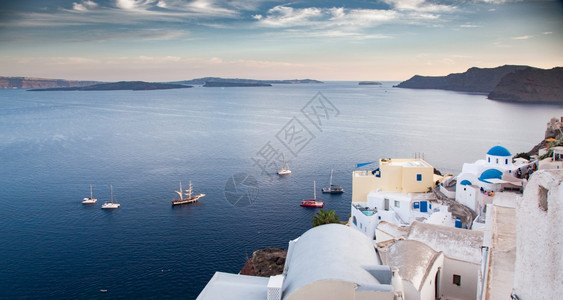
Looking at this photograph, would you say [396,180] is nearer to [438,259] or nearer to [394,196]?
[394,196]

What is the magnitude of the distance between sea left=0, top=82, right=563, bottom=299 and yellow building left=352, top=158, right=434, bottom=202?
34.6 ft

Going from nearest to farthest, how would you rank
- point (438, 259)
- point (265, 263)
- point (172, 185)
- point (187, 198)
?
point (438, 259) → point (265, 263) → point (187, 198) → point (172, 185)

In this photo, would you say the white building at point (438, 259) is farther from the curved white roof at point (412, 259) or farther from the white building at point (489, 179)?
the white building at point (489, 179)

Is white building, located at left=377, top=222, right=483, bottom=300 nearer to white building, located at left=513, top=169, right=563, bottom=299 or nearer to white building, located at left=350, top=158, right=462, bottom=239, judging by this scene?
white building, located at left=350, top=158, right=462, bottom=239

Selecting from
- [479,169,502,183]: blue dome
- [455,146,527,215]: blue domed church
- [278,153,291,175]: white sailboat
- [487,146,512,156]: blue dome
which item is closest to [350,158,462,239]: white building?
[455,146,527,215]: blue domed church

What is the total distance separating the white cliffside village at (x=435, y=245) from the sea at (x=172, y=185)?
13947mm

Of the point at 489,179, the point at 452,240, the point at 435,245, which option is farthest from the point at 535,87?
the point at 435,245

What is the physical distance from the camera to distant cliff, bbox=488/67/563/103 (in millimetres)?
162000

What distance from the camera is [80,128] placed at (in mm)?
108062

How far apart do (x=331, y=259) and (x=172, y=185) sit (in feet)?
143

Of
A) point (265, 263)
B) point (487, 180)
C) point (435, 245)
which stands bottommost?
point (265, 263)

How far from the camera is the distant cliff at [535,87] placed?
162 metres

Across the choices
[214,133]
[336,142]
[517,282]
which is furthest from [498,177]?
[214,133]

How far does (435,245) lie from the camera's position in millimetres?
21047
